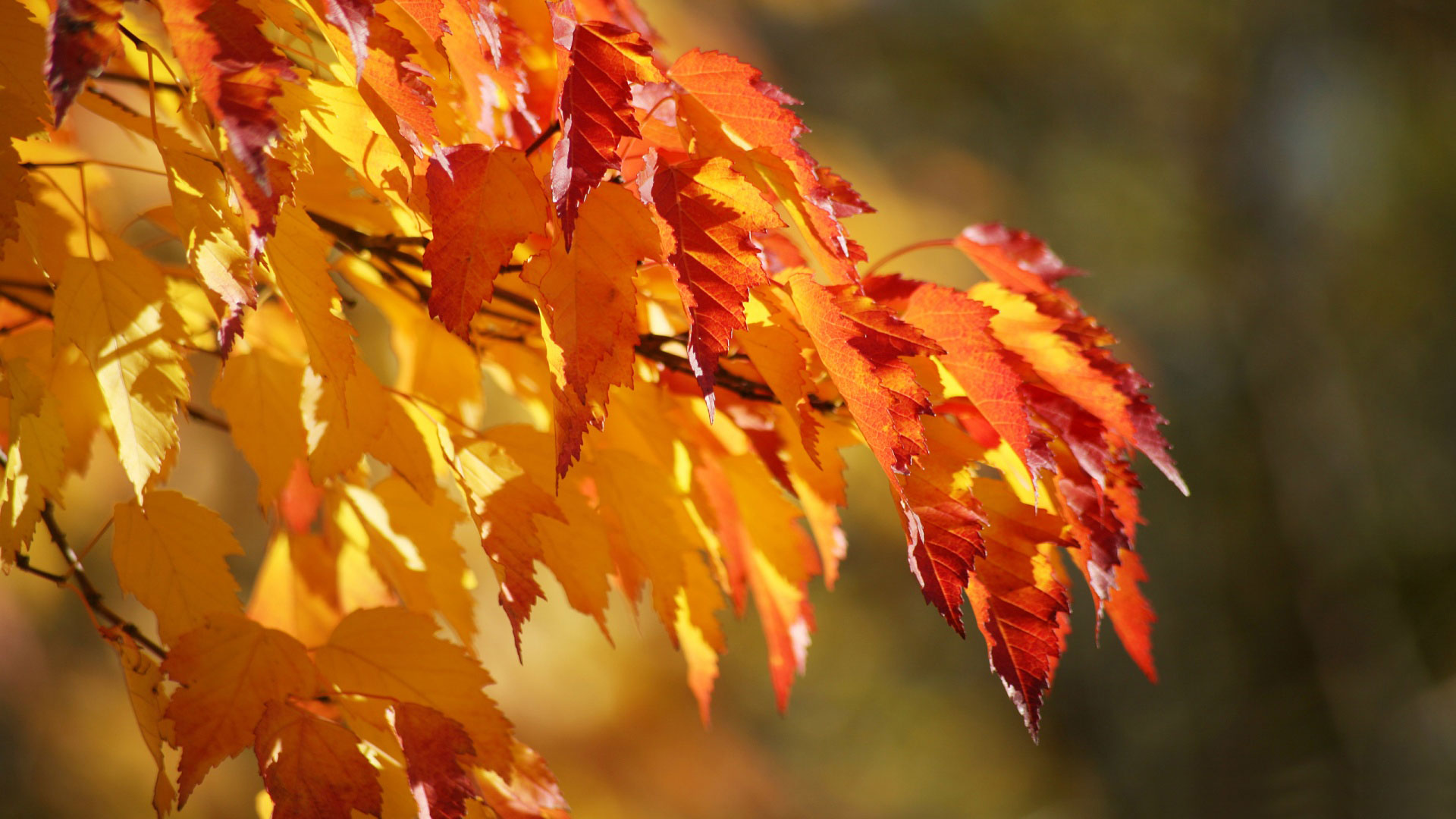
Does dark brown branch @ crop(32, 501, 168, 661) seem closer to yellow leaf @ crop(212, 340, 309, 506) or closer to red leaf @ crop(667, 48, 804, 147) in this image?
yellow leaf @ crop(212, 340, 309, 506)

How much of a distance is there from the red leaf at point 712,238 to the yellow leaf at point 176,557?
274 mm

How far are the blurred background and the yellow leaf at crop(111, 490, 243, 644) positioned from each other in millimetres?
1996

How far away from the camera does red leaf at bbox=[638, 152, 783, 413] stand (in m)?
0.35

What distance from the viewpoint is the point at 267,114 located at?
297 millimetres

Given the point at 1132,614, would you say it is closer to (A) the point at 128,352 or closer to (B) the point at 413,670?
(B) the point at 413,670

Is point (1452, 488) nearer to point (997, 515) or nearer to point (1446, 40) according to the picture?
point (1446, 40)

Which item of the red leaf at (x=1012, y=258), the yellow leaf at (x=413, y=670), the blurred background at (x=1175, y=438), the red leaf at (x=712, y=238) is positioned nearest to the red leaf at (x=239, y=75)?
the red leaf at (x=712, y=238)

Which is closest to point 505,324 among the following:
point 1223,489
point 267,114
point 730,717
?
point 267,114

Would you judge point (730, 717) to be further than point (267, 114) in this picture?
Yes

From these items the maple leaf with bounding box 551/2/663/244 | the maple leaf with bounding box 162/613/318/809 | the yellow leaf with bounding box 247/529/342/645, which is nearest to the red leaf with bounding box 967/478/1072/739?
the maple leaf with bounding box 551/2/663/244

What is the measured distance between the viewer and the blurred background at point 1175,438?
290 centimetres

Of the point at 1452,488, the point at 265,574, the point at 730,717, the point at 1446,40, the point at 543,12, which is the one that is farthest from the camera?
the point at 1446,40

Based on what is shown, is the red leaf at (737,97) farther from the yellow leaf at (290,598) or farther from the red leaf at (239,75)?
the yellow leaf at (290,598)

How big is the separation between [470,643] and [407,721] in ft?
0.42
